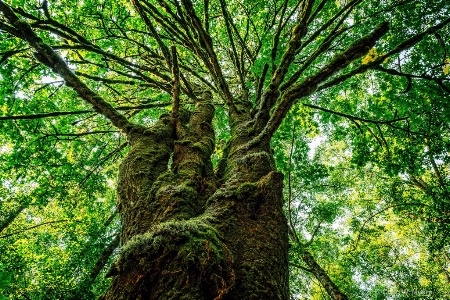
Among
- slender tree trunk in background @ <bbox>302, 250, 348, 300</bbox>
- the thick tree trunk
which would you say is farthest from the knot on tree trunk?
slender tree trunk in background @ <bbox>302, 250, 348, 300</bbox>

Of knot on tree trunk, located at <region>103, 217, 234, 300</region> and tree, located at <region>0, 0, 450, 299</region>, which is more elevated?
tree, located at <region>0, 0, 450, 299</region>

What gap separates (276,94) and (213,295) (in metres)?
3.18

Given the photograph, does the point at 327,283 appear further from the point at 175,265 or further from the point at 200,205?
the point at 175,265

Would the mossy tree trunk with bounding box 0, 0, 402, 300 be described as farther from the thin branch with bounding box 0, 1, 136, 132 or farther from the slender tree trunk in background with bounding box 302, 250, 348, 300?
the slender tree trunk in background with bounding box 302, 250, 348, 300

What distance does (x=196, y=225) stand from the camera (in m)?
A: 1.80

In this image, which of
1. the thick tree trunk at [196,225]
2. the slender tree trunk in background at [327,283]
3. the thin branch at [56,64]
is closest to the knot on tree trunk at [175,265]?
the thick tree trunk at [196,225]

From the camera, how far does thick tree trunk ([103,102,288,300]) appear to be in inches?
60.1

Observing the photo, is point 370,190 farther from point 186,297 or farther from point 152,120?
point 186,297

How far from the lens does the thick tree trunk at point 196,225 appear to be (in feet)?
5.01

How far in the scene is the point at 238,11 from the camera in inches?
318

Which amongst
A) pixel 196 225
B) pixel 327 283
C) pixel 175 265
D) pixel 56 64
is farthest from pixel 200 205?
pixel 327 283

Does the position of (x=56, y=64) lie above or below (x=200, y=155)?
above

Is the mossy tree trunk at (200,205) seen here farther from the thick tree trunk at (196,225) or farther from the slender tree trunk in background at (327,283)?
the slender tree trunk in background at (327,283)

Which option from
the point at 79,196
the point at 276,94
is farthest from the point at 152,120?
the point at 276,94
